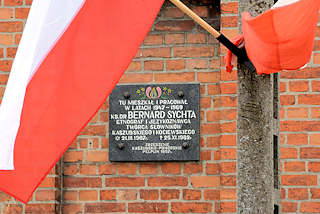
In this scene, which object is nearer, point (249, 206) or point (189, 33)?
point (249, 206)

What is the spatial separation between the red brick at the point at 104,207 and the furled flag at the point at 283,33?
2.26 metres

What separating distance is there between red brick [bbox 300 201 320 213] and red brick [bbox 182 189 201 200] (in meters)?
0.69

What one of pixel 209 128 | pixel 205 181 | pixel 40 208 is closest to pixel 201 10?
pixel 209 128

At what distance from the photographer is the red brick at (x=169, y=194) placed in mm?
5031

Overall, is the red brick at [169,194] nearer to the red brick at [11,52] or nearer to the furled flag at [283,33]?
the red brick at [11,52]

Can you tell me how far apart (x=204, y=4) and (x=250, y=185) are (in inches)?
84.5

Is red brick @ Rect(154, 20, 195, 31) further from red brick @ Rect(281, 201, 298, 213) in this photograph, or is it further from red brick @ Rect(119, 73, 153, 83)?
red brick @ Rect(281, 201, 298, 213)

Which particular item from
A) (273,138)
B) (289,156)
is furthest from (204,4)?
(273,138)

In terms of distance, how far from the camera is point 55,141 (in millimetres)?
3164

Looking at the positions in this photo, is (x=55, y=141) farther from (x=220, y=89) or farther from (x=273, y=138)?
(x=220, y=89)

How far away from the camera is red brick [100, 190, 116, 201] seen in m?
5.09

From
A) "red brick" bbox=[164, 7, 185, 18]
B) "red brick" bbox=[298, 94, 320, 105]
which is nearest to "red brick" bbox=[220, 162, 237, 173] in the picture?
"red brick" bbox=[298, 94, 320, 105]

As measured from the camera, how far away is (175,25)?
5.20m

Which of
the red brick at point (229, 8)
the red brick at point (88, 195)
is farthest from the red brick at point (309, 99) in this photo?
the red brick at point (88, 195)
